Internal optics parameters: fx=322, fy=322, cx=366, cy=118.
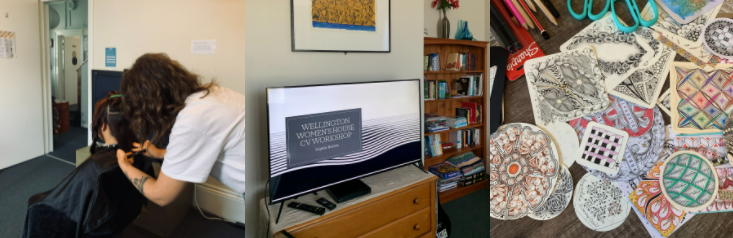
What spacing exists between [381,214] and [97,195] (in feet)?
3.51

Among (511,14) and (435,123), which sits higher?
(511,14)

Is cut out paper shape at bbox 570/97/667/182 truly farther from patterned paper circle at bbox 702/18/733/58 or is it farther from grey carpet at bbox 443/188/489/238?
grey carpet at bbox 443/188/489/238

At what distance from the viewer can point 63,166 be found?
642 millimetres

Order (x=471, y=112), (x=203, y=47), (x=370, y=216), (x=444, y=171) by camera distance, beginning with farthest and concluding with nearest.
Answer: (x=471, y=112) → (x=444, y=171) → (x=370, y=216) → (x=203, y=47)

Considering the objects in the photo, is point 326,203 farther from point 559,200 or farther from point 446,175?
point 446,175

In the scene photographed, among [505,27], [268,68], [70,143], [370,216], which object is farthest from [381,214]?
[70,143]

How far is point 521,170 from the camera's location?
2.50 ft

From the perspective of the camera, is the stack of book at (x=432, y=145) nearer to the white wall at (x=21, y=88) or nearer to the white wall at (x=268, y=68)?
the white wall at (x=268, y=68)

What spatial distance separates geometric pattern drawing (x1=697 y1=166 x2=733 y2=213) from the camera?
0.61m

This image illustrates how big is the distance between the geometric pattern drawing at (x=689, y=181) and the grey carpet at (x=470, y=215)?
1.60 m

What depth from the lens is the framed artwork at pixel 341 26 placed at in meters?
1.44

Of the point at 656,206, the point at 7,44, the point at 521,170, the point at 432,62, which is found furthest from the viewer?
the point at 432,62

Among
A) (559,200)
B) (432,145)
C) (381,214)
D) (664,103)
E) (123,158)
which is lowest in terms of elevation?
(381,214)

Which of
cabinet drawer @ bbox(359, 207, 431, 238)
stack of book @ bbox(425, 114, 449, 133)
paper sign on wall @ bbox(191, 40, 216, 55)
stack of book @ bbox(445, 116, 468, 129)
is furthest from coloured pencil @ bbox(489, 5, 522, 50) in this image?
stack of book @ bbox(445, 116, 468, 129)
